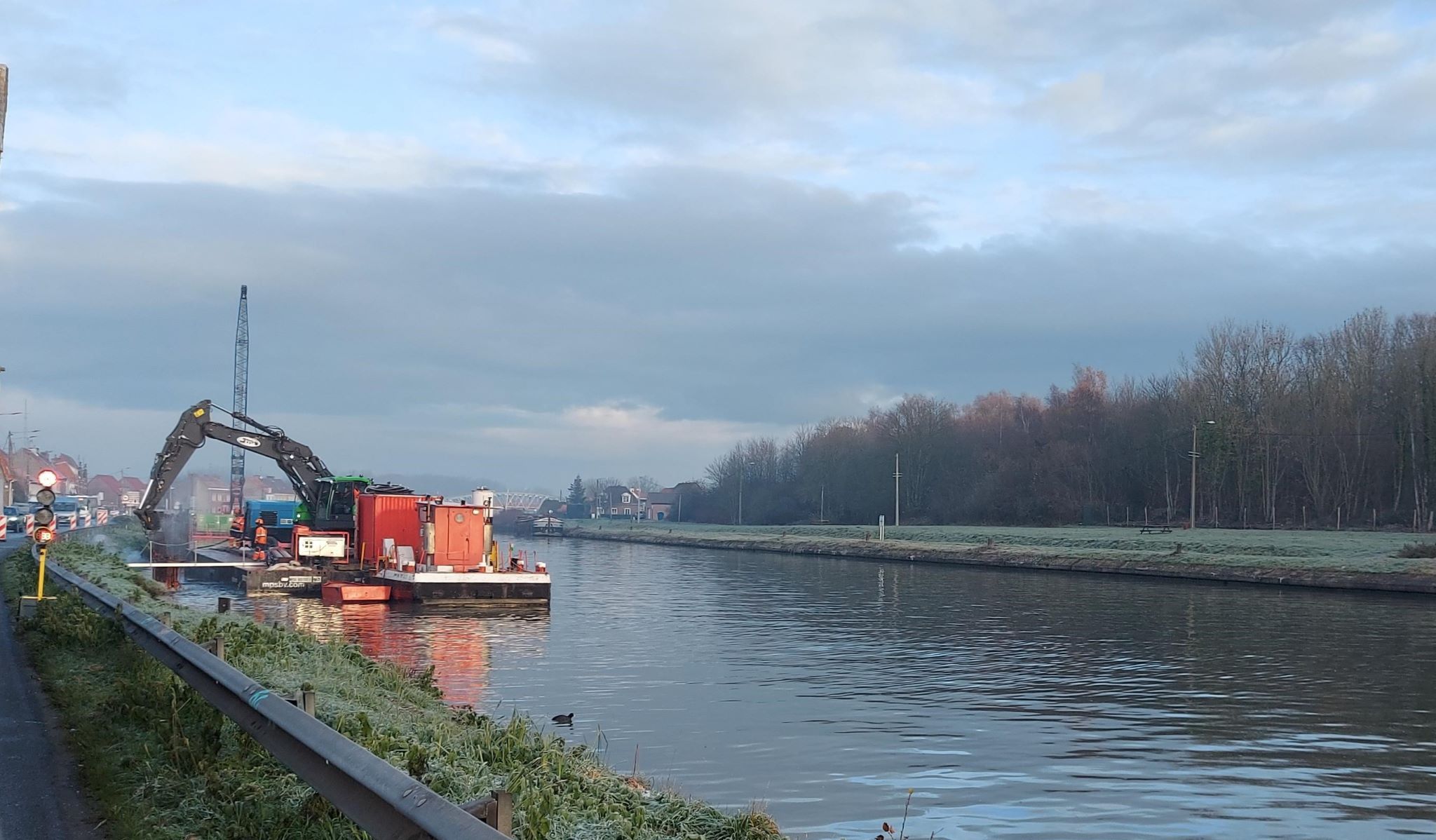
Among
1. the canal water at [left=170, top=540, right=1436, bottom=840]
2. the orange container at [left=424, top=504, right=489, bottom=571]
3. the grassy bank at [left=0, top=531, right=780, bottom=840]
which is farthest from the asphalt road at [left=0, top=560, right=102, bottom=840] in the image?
the orange container at [left=424, top=504, right=489, bottom=571]

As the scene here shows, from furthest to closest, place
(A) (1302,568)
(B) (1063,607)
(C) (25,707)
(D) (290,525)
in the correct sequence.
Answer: (D) (290,525), (A) (1302,568), (B) (1063,607), (C) (25,707)

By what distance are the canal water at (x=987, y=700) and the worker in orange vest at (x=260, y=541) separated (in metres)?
9.18

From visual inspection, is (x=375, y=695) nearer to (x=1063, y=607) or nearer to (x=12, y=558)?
(x=1063, y=607)

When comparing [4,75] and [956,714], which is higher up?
[4,75]

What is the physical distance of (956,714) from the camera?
18.0 m

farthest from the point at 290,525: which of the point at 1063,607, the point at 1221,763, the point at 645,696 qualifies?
the point at 1221,763

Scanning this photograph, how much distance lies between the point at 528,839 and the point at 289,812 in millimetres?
1434

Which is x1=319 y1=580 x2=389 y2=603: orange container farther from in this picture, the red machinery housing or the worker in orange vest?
the worker in orange vest

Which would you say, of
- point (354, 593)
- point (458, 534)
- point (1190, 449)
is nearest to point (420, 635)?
point (354, 593)

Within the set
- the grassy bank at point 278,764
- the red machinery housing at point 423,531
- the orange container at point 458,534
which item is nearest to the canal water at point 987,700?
the grassy bank at point 278,764

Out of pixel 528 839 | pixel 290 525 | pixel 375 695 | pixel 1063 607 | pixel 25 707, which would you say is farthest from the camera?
pixel 290 525

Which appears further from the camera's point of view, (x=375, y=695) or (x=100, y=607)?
(x=100, y=607)

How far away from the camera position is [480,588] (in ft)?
125

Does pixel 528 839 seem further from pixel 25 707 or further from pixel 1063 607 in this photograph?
pixel 1063 607
